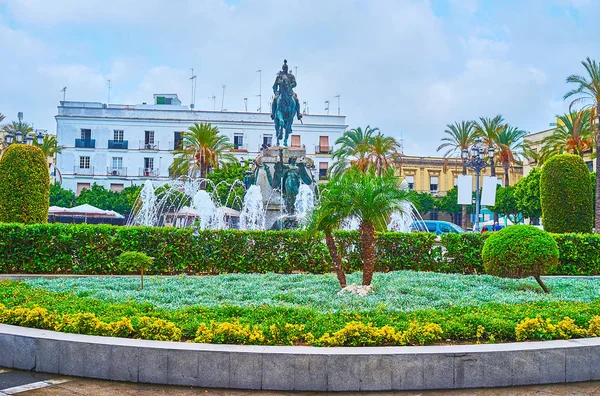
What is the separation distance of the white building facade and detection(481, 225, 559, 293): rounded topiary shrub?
153 feet

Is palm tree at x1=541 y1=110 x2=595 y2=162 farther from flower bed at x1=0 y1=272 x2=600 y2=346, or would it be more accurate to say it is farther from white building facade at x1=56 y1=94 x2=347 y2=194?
flower bed at x1=0 y1=272 x2=600 y2=346

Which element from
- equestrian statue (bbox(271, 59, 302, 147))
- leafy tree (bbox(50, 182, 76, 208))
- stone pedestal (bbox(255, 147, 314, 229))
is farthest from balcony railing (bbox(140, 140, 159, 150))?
stone pedestal (bbox(255, 147, 314, 229))

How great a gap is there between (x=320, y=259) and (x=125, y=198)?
39.2m

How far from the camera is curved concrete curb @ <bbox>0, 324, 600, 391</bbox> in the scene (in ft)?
18.9

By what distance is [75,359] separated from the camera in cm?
614

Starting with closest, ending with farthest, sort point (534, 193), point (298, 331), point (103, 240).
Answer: point (298, 331), point (103, 240), point (534, 193)

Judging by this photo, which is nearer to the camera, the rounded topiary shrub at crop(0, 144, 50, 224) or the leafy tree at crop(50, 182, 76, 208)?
A: the rounded topiary shrub at crop(0, 144, 50, 224)

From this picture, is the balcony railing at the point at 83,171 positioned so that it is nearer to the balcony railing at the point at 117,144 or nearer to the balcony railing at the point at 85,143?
the balcony railing at the point at 85,143

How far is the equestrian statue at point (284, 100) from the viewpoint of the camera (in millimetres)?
22375

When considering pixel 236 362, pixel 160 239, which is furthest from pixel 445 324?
pixel 160 239

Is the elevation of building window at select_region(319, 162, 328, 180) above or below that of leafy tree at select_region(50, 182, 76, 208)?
above

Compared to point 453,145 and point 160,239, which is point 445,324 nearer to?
point 160,239

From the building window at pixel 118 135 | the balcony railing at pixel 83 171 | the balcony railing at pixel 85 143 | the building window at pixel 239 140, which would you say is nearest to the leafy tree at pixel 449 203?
the building window at pixel 239 140

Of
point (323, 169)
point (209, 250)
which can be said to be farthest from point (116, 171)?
point (209, 250)
